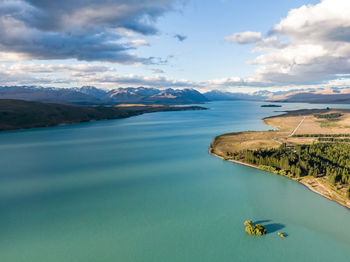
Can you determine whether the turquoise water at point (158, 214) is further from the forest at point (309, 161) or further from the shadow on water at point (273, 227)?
the forest at point (309, 161)

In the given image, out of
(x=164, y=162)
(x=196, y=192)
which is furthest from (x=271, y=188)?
(x=164, y=162)

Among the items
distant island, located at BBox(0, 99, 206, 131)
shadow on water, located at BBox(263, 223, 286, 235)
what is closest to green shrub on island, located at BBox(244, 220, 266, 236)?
shadow on water, located at BBox(263, 223, 286, 235)

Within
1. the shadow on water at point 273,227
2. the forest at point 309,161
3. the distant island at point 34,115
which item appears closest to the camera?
the shadow on water at point 273,227

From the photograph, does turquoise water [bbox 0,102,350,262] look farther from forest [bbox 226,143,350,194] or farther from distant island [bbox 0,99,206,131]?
distant island [bbox 0,99,206,131]

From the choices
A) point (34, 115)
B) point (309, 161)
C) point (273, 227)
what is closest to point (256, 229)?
point (273, 227)

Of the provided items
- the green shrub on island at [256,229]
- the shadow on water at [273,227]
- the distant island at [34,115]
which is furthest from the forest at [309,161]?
the distant island at [34,115]
